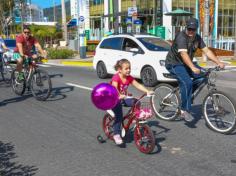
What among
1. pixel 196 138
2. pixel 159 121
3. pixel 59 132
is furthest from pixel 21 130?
pixel 196 138

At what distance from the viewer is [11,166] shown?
16.5 feet

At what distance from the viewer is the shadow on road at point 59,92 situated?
9922mm

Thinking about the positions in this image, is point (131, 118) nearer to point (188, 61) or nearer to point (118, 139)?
point (118, 139)

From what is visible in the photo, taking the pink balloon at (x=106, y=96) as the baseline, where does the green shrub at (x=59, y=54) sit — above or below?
above

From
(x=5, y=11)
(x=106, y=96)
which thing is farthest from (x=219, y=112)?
(x=5, y=11)

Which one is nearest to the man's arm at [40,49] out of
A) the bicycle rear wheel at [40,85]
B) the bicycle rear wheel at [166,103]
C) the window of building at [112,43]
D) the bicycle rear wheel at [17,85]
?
the bicycle rear wheel at [40,85]

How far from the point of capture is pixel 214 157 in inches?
207

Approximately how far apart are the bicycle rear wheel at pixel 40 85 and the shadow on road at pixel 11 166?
3821 millimetres

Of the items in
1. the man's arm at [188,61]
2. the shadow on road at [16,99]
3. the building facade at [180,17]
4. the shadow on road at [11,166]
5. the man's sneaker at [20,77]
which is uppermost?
the building facade at [180,17]

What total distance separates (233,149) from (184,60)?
1713mm

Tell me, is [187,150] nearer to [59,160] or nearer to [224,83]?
[59,160]

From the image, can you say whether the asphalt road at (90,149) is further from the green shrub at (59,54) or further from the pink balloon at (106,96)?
the green shrub at (59,54)

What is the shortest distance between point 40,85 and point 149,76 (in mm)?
3619

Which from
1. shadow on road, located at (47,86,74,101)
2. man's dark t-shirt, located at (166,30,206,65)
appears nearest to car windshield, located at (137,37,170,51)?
shadow on road, located at (47,86,74,101)
